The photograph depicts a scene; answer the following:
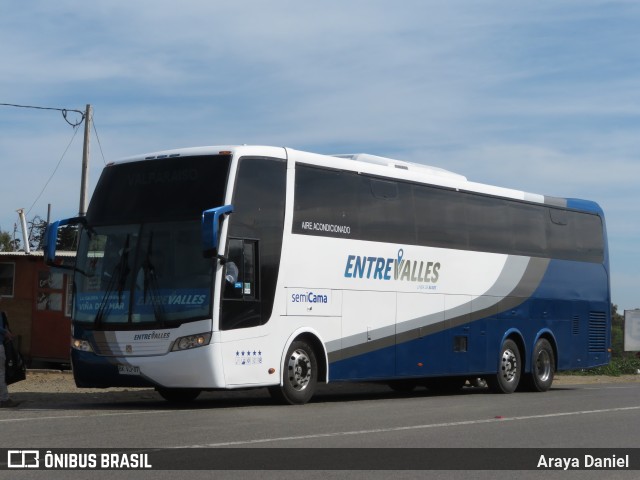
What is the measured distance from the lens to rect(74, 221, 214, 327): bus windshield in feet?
52.7

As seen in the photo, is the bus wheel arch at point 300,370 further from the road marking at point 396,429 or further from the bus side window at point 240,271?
the road marking at point 396,429

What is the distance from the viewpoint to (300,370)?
17484 millimetres

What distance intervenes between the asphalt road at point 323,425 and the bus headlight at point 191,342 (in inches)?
34.5

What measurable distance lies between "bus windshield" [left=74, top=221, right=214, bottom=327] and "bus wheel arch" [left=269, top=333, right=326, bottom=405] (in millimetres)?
1884

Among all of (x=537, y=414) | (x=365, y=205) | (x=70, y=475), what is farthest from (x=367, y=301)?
(x=70, y=475)

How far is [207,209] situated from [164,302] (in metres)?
1.40

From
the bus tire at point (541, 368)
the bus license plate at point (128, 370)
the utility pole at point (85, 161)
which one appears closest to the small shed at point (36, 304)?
the utility pole at point (85, 161)

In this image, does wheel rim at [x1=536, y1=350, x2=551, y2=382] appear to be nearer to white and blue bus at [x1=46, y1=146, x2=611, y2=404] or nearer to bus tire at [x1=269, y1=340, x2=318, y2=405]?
white and blue bus at [x1=46, y1=146, x2=611, y2=404]

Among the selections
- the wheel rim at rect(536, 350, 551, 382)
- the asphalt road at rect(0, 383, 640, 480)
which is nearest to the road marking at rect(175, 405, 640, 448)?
the asphalt road at rect(0, 383, 640, 480)

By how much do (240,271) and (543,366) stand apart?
938 cm

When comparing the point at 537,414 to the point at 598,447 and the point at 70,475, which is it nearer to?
the point at 598,447

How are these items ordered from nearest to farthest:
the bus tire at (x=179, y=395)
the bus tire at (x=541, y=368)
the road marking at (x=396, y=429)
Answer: the road marking at (x=396, y=429)
the bus tire at (x=179, y=395)
the bus tire at (x=541, y=368)

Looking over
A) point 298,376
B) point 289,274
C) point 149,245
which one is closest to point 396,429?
point 298,376

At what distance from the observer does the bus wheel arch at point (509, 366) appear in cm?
2236
